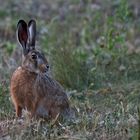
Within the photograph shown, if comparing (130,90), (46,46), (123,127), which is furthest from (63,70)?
(123,127)

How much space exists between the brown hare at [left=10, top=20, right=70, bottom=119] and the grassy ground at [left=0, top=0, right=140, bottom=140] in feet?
0.65

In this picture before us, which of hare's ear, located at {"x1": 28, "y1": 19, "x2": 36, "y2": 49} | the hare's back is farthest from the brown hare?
hare's ear, located at {"x1": 28, "y1": 19, "x2": 36, "y2": 49}

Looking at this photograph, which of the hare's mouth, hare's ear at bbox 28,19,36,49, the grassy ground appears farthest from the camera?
hare's ear at bbox 28,19,36,49

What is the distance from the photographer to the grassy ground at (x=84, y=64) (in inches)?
245

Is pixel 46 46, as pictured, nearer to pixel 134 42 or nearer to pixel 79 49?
pixel 79 49

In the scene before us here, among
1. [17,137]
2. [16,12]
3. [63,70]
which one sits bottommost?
[17,137]

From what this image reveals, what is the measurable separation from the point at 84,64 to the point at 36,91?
6.88 feet

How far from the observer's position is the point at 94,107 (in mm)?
7465

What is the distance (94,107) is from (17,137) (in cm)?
178

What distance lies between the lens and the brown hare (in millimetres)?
6641

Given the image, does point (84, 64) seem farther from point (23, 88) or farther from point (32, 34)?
point (23, 88)

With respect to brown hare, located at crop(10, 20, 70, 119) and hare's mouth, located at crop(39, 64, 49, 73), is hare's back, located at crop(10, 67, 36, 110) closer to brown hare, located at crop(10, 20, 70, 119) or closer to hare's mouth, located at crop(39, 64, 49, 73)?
brown hare, located at crop(10, 20, 70, 119)

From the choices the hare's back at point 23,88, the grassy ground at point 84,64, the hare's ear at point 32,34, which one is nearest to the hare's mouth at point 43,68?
the hare's back at point 23,88

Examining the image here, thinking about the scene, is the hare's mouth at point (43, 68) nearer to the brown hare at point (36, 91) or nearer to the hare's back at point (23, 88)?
the brown hare at point (36, 91)
